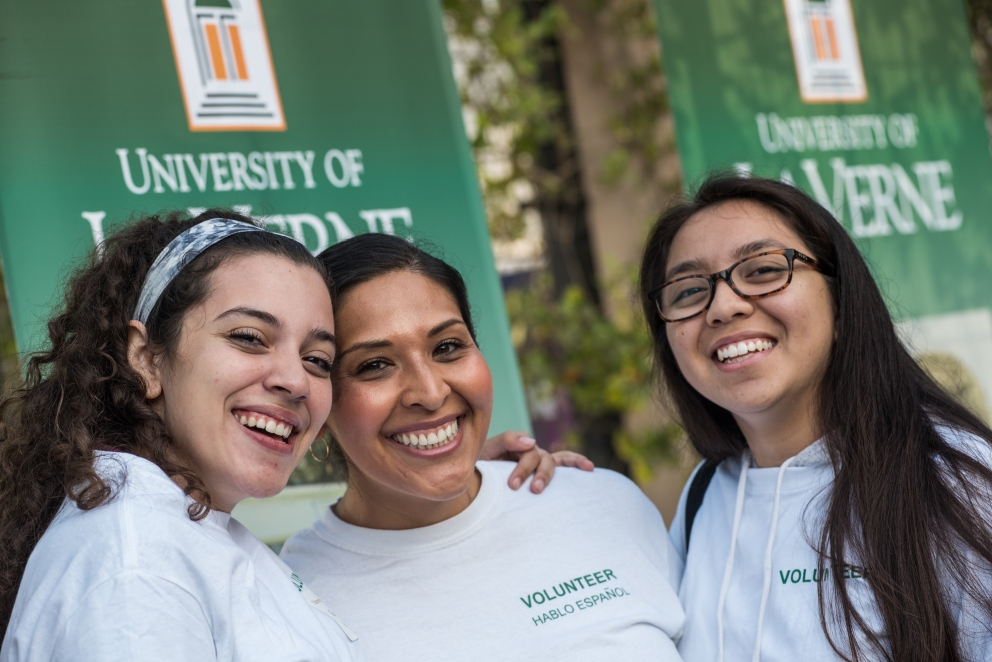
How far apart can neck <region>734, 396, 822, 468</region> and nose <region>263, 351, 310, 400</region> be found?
3.49 feet

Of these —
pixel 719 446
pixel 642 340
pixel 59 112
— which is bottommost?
pixel 642 340

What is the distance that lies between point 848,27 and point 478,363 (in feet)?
9.11

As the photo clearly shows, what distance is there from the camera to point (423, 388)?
6.81 feet

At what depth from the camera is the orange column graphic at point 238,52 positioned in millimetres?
2748

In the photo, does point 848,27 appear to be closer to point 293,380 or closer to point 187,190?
point 187,190

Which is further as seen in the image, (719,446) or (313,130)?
(313,130)

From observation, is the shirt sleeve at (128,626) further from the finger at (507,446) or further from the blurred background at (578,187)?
the blurred background at (578,187)

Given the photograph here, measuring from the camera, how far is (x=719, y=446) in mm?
2486

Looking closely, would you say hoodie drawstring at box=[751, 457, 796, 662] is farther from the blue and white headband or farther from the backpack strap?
the blue and white headband

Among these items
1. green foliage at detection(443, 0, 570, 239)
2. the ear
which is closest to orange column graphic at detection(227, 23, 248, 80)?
the ear

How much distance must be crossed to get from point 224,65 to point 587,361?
10.4ft

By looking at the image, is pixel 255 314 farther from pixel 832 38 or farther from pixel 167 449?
pixel 832 38

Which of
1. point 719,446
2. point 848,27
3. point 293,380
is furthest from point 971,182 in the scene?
point 293,380

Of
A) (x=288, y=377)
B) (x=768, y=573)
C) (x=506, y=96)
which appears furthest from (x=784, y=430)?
(x=506, y=96)
